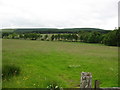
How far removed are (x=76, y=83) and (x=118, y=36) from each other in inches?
2290

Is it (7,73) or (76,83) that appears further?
(76,83)

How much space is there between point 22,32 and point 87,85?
139 meters

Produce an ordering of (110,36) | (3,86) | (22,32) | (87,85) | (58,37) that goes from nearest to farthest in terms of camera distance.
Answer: (87,85), (3,86), (110,36), (58,37), (22,32)

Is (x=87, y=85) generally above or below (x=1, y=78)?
above

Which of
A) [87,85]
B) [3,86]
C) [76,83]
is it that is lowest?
[76,83]

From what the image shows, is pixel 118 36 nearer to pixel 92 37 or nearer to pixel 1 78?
pixel 92 37

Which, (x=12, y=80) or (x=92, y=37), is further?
(x=92, y=37)

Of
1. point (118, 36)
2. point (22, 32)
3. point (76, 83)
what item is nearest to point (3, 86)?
point (76, 83)

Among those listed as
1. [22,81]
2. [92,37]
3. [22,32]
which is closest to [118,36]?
[92,37]

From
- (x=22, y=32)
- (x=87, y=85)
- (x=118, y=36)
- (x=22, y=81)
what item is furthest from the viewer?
(x=22, y=32)

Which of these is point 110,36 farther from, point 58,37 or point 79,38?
point 58,37

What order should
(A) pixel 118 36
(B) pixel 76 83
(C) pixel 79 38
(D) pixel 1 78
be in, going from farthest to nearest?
(C) pixel 79 38, (A) pixel 118 36, (B) pixel 76 83, (D) pixel 1 78

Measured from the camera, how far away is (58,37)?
128 metres

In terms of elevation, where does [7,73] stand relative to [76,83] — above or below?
above
